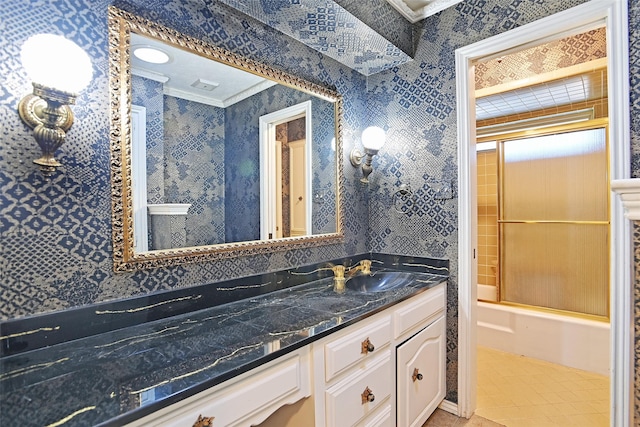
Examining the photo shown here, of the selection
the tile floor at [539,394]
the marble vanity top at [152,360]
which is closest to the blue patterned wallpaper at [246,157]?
the marble vanity top at [152,360]

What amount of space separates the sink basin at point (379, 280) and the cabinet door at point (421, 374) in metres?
0.29

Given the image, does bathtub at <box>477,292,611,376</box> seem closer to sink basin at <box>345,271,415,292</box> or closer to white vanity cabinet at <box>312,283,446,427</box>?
white vanity cabinet at <box>312,283,446,427</box>

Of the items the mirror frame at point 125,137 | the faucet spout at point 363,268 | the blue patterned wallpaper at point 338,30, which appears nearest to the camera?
the mirror frame at point 125,137

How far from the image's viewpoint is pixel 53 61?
96cm

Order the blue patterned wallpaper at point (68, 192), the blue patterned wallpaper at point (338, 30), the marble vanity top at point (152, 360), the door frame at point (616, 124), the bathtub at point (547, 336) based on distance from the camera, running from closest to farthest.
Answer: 1. the marble vanity top at point (152, 360)
2. the blue patterned wallpaper at point (68, 192)
3. the door frame at point (616, 124)
4. the blue patterned wallpaper at point (338, 30)
5. the bathtub at point (547, 336)

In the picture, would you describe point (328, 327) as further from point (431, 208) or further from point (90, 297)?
point (431, 208)

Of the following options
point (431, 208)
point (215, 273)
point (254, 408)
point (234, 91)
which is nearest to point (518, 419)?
point (431, 208)

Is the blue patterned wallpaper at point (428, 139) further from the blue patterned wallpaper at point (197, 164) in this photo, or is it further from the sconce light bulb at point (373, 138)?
the blue patterned wallpaper at point (197, 164)

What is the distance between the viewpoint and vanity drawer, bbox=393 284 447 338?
4.92ft

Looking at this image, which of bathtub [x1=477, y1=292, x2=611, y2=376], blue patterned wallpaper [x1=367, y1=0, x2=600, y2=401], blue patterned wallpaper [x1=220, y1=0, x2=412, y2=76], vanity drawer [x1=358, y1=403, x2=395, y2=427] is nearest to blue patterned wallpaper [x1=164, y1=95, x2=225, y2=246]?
blue patterned wallpaper [x1=220, y1=0, x2=412, y2=76]

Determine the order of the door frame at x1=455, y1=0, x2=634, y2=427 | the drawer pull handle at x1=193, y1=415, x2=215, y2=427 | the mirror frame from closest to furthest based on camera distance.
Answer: the drawer pull handle at x1=193, y1=415, x2=215, y2=427
the mirror frame
the door frame at x1=455, y1=0, x2=634, y2=427

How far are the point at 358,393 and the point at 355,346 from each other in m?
0.19

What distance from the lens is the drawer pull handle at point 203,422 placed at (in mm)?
798

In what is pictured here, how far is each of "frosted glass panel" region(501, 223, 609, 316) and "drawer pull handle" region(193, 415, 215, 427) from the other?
2.97 metres
